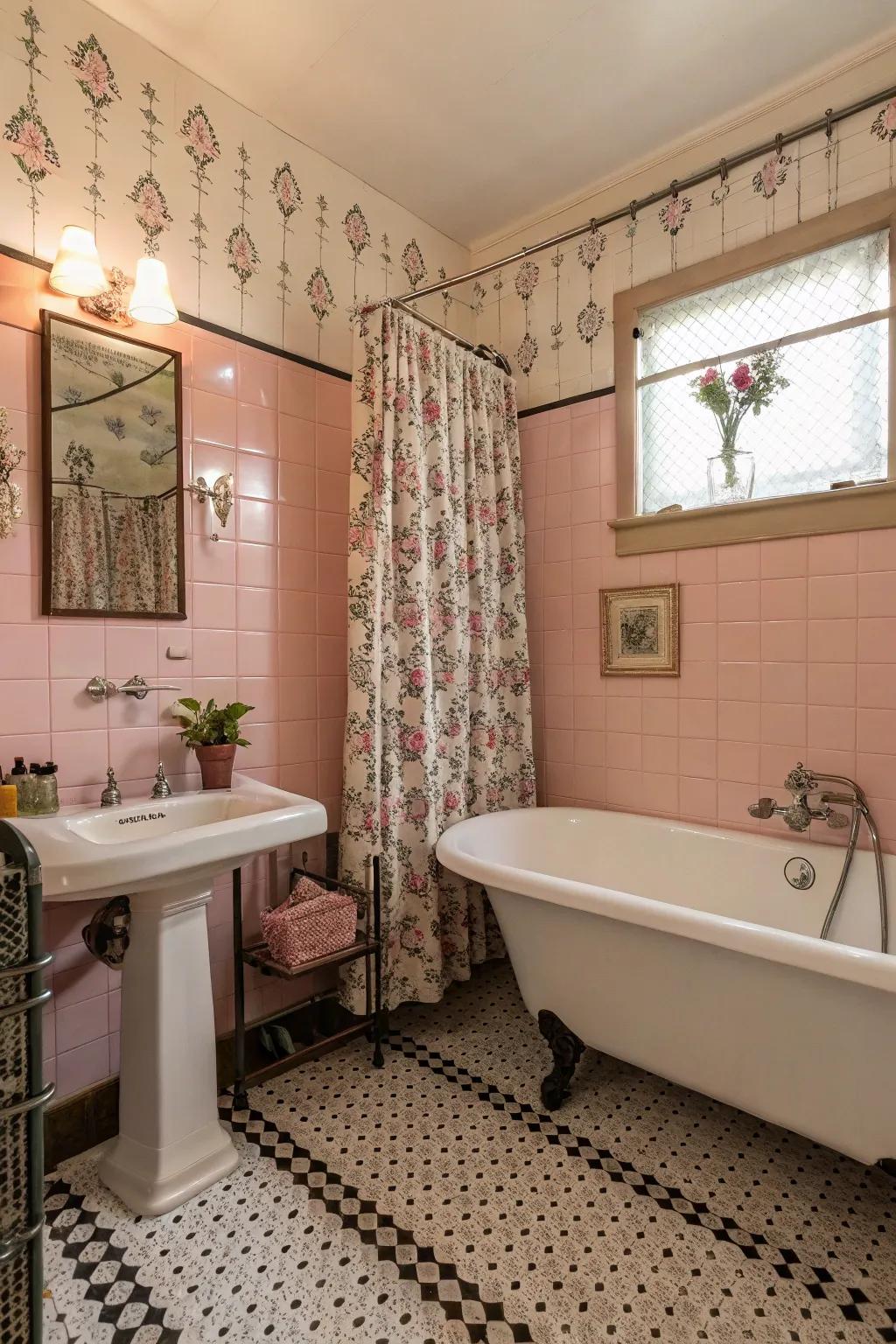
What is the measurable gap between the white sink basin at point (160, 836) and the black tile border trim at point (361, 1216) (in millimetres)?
712

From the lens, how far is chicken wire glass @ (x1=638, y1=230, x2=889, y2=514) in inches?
83.9

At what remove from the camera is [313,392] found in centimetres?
238

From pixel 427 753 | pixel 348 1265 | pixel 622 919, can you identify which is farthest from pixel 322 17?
pixel 348 1265

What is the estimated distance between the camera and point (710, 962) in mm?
1585

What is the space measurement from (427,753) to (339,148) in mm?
2071

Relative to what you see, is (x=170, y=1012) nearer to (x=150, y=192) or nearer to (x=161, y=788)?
(x=161, y=788)

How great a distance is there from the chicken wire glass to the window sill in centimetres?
9

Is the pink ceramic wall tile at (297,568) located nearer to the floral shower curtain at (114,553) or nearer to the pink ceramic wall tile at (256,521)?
the pink ceramic wall tile at (256,521)

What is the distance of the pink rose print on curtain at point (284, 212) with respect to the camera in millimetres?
2291

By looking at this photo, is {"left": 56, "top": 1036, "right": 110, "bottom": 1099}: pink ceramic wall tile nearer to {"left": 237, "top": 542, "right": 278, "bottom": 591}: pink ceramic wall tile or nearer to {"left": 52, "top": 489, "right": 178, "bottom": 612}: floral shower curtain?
{"left": 52, "top": 489, "right": 178, "bottom": 612}: floral shower curtain

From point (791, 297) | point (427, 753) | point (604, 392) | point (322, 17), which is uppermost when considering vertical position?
point (322, 17)

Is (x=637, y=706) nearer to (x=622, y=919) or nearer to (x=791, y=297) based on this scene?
(x=622, y=919)

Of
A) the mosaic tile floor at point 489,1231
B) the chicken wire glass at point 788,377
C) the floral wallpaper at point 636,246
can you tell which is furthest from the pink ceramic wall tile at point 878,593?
the mosaic tile floor at point 489,1231

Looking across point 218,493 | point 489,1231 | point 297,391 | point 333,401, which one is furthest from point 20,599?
point 489,1231
